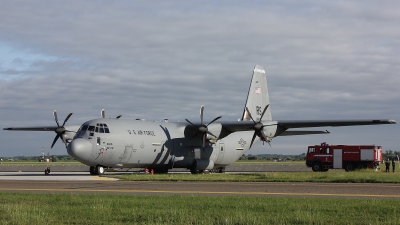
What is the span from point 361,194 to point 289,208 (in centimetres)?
586

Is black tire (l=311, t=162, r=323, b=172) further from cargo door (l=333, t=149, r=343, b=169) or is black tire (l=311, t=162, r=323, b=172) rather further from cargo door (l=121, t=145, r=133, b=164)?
cargo door (l=121, t=145, r=133, b=164)

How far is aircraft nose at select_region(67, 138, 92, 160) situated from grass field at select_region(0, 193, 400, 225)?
57.2 ft

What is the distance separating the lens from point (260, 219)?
14.3 m

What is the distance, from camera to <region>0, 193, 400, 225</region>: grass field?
47.2ft

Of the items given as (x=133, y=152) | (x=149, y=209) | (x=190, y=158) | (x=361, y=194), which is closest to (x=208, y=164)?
(x=190, y=158)

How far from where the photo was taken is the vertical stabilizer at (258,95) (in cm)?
5419

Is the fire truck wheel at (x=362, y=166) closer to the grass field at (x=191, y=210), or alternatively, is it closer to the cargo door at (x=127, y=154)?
the cargo door at (x=127, y=154)

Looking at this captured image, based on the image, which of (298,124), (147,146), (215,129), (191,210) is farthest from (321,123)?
(191,210)

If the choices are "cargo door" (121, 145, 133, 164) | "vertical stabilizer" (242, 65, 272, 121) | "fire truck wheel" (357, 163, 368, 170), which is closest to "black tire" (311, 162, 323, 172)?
"fire truck wheel" (357, 163, 368, 170)

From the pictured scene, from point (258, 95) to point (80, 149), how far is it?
22.9 m

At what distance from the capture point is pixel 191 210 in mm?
16500

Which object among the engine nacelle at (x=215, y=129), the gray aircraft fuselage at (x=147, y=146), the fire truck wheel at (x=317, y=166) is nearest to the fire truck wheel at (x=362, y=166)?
the fire truck wheel at (x=317, y=166)

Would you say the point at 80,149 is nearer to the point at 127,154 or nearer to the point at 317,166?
the point at 127,154

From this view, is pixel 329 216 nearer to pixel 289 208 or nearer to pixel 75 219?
pixel 289 208
